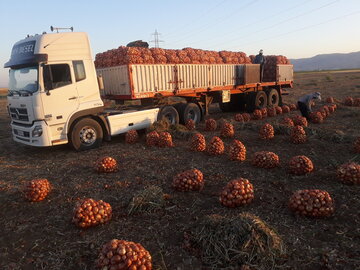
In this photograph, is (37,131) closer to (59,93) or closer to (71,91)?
(59,93)

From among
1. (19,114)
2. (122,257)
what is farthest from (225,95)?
(122,257)

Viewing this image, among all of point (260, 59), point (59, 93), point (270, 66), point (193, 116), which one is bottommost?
point (193, 116)

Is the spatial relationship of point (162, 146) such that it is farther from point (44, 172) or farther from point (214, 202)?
point (214, 202)

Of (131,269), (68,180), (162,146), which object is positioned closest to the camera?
(131,269)

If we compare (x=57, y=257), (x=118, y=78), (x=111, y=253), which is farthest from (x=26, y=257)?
(x=118, y=78)

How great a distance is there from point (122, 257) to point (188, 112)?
9.16m

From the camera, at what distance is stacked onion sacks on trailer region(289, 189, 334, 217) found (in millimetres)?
3918

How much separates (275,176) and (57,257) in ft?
14.9

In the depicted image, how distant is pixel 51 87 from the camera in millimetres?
7484

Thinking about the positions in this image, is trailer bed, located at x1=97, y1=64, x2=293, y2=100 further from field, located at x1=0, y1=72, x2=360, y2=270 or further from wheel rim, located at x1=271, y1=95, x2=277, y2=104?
field, located at x1=0, y1=72, x2=360, y2=270

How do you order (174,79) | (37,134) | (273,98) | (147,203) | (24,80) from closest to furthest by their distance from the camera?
(147,203)
(37,134)
(24,80)
(174,79)
(273,98)

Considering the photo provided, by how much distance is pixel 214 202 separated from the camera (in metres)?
4.72

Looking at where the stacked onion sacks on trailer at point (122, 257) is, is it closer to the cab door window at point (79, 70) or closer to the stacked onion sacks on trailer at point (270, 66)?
the cab door window at point (79, 70)

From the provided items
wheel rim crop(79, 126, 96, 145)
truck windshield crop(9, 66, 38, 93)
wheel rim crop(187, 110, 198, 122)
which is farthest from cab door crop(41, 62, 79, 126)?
wheel rim crop(187, 110, 198, 122)
